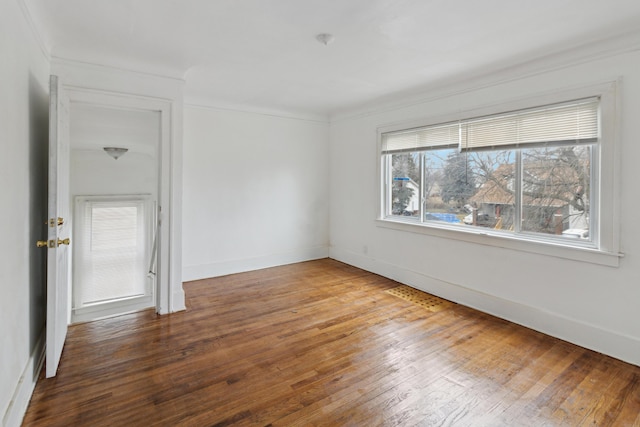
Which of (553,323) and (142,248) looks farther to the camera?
(142,248)

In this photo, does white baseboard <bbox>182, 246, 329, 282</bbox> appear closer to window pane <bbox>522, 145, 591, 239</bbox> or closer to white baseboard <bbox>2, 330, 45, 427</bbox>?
white baseboard <bbox>2, 330, 45, 427</bbox>

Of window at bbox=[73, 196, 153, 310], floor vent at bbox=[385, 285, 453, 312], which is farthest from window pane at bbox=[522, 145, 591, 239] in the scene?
window at bbox=[73, 196, 153, 310]

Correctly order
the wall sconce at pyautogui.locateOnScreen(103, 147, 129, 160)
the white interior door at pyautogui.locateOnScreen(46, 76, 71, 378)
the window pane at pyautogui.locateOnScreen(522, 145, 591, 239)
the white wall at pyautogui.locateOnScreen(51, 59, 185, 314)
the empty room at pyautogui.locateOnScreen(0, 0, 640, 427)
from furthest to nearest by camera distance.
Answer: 1. the wall sconce at pyautogui.locateOnScreen(103, 147, 129, 160)
2. the white wall at pyautogui.locateOnScreen(51, 59, 185, 314)
3. the window pane at pyautogui.locateOnScreen(522, 145, 591, 239)
4. the white interior door at pyautogui.locateOnScreen(46, 76, 71, 378)
5. the empty room at pyautogui.locateOnScreen(0, 0, 640, 427)

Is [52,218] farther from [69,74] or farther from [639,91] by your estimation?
[639,91]

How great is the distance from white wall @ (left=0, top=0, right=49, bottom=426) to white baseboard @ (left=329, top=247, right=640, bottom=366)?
3.65m

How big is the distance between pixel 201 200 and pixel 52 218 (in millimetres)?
2255

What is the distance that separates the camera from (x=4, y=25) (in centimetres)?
166

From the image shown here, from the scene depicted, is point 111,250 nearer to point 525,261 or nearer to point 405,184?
point 405,184

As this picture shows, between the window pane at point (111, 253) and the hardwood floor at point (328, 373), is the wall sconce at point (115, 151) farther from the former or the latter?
the hardwood floor at point (328, 373)

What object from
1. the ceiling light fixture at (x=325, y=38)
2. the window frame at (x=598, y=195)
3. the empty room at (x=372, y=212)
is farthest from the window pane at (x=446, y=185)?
the ceiling light fixture at (x=325, y=38)

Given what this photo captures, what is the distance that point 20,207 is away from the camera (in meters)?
2.00

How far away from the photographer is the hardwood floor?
1.89 metres

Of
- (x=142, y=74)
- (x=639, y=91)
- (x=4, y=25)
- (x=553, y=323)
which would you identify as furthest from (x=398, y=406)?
(x=142, y=74)

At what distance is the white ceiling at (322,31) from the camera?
2100 mm
